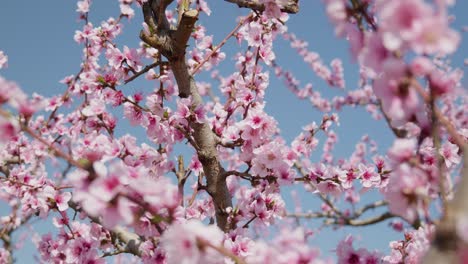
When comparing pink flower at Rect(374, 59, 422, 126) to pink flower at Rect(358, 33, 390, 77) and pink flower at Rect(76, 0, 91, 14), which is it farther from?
pink flower at Rect(76, 0, 91, 14)

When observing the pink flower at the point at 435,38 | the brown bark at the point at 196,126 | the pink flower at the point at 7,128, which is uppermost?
the brown bark at the point at 196,126

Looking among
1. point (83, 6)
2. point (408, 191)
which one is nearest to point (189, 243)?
point (408, 191)

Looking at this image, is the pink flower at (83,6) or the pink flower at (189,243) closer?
the pink flower at (189,243)

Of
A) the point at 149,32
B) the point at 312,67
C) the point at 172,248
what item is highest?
the point at 312,67

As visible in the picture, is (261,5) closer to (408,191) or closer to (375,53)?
(375,53)

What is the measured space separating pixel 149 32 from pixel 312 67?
9573 mm

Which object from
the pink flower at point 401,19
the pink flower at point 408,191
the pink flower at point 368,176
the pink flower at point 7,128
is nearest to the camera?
the pink flower at point 401,19

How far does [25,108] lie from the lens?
154 cm

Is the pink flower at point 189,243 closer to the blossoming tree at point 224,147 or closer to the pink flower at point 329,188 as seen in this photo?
the blossoming tree at point 224,147

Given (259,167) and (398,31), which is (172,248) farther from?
(259,167)

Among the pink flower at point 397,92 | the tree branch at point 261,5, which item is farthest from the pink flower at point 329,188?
the pink flower at point 397,92

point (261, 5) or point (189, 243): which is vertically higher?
point (261, 5)

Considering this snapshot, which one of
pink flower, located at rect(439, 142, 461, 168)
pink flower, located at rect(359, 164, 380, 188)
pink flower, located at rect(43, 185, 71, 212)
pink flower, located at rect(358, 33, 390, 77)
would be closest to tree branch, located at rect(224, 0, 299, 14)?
pink flower, located at rect(359, 164, 380, 188)

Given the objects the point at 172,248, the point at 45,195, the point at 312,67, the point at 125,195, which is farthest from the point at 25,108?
the point at 312,67
